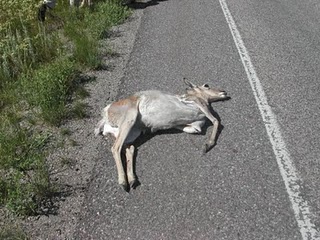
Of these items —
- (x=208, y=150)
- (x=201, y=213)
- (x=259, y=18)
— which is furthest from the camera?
(x=259, y=18)

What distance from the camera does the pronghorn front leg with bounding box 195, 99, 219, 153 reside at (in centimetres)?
496

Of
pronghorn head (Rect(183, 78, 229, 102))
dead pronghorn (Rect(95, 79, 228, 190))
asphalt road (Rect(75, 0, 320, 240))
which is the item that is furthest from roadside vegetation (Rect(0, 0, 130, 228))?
pronghorn head (Rect(183, 78, 229, 102))

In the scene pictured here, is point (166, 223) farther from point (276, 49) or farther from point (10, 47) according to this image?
point (276, 49)

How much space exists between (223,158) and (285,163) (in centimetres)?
70

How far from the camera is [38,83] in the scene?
19.9 feet

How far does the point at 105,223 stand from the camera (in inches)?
155

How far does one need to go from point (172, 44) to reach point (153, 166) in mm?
4047

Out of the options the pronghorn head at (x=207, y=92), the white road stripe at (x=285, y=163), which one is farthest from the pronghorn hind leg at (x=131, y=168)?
the white road stripe at (x=285, y=163)

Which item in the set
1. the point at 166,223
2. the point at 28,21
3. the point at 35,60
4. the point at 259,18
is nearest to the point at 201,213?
the point at 166,223

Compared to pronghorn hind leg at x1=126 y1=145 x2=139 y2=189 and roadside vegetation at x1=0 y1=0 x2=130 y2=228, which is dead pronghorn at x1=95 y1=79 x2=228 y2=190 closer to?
pronghorn hind leg at x1=126 y1=145 x2=139 y2=189

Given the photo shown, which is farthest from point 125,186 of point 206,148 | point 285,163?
point 285,163

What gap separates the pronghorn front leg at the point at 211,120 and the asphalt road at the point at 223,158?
88 millimetres

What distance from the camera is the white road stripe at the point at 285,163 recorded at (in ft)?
12.8

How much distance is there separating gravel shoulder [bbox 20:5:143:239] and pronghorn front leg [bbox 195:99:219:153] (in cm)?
131
